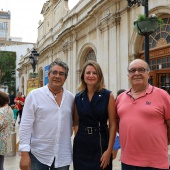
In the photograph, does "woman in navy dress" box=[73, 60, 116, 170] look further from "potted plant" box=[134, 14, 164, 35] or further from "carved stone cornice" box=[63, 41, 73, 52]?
"carved stone cornice" box=[63, 41, 73, 52]

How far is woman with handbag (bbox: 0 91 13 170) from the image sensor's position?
4.23 m

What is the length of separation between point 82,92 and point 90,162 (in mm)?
830

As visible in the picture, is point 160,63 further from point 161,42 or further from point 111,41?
point 111,41

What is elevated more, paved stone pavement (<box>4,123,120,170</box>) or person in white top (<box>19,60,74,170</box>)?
person in white top (<box>19,60,74,170</box>)

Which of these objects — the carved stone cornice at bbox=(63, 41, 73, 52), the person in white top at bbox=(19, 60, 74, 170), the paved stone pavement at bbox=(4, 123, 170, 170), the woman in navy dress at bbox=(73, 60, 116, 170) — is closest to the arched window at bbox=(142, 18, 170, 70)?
the paved stone pavement at bbox=(4, 123, 170, 170)

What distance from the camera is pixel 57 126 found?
2857 millimetres

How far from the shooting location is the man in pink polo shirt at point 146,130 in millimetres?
2611

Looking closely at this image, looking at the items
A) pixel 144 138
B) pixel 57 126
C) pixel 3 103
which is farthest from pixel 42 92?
pixel 3 103

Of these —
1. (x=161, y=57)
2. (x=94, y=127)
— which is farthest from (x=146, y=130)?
(x=161, y=57)

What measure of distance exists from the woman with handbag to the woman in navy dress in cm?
180

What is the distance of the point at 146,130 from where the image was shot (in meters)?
2.61

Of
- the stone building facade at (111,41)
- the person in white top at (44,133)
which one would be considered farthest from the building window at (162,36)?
the person in white top at (44,133)

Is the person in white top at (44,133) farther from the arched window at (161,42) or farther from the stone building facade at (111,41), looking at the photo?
the arched window at (161,42)

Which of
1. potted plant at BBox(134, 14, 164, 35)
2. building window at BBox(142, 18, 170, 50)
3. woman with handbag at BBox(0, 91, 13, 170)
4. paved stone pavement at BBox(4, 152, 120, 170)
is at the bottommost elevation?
paved stone pavement at BBox(4, 152, 120, 170)
